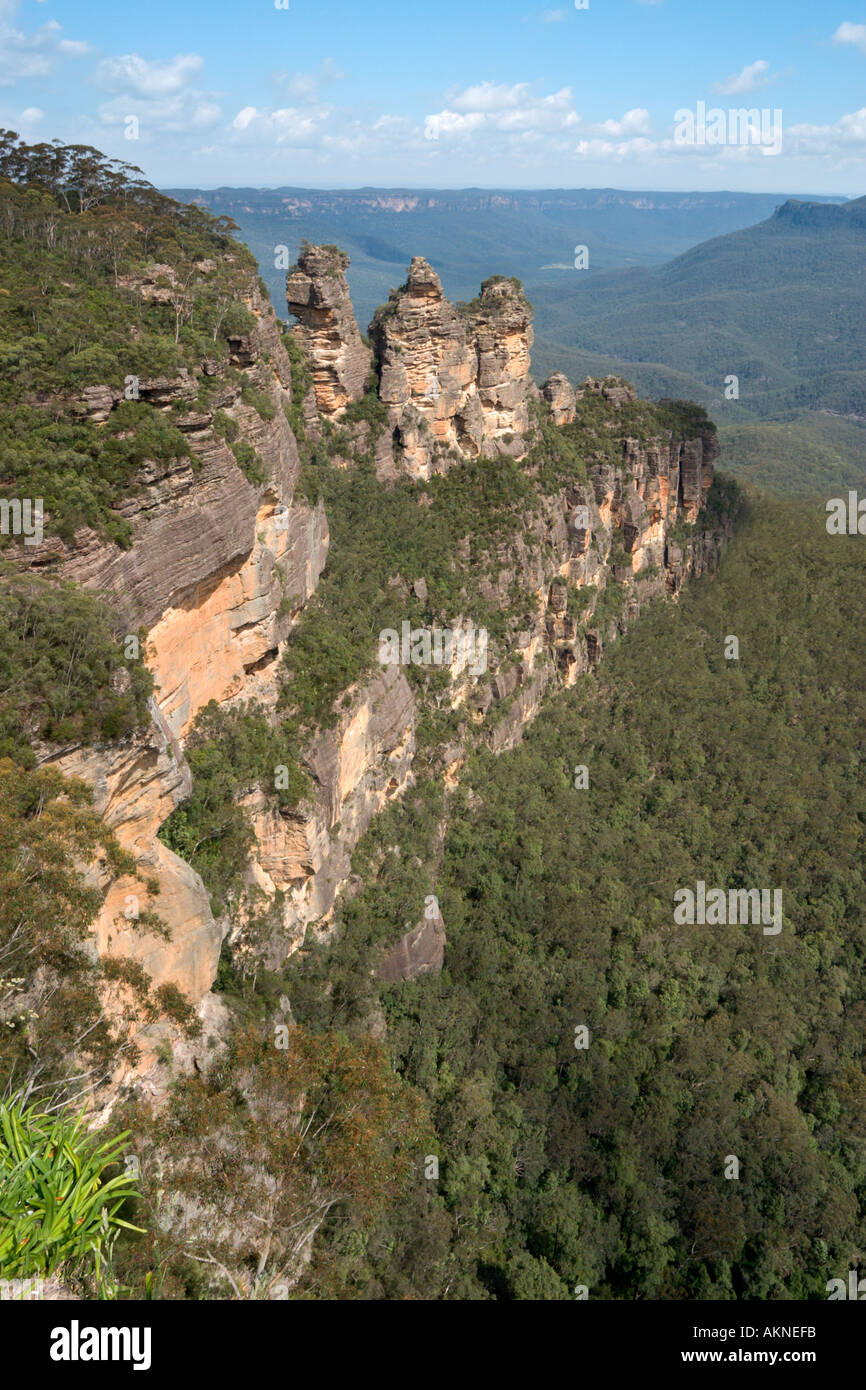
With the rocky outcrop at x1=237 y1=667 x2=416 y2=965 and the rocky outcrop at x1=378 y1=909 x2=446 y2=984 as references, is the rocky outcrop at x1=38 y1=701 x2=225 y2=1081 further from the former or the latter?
the rocky outcrop at x1=378 y1=909 x2=446 y2=984

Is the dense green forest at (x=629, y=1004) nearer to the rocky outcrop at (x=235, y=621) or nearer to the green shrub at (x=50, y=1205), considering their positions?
the green shrub at (x=50, y=1205)

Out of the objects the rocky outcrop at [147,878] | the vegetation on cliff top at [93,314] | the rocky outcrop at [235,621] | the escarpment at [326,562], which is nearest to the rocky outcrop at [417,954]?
the escarpment at [326,562]

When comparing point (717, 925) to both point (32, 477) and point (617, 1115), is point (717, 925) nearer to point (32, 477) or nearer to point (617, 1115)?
point (617, 1115)

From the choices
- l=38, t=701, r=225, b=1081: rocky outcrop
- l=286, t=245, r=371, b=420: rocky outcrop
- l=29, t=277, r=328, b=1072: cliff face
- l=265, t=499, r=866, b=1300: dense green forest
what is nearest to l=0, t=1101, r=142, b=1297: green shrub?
l=38, t=701, r=225, b=1081: rocky outcrop

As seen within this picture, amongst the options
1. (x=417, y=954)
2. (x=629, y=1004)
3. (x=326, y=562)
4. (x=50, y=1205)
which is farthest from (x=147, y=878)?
(x=629, y=1004)

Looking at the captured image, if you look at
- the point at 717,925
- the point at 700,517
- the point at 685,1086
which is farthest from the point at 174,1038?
the point at 700,517

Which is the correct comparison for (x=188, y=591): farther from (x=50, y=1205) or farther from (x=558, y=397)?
(x=558, y=397)

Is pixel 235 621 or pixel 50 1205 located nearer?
pixel 50 1205
